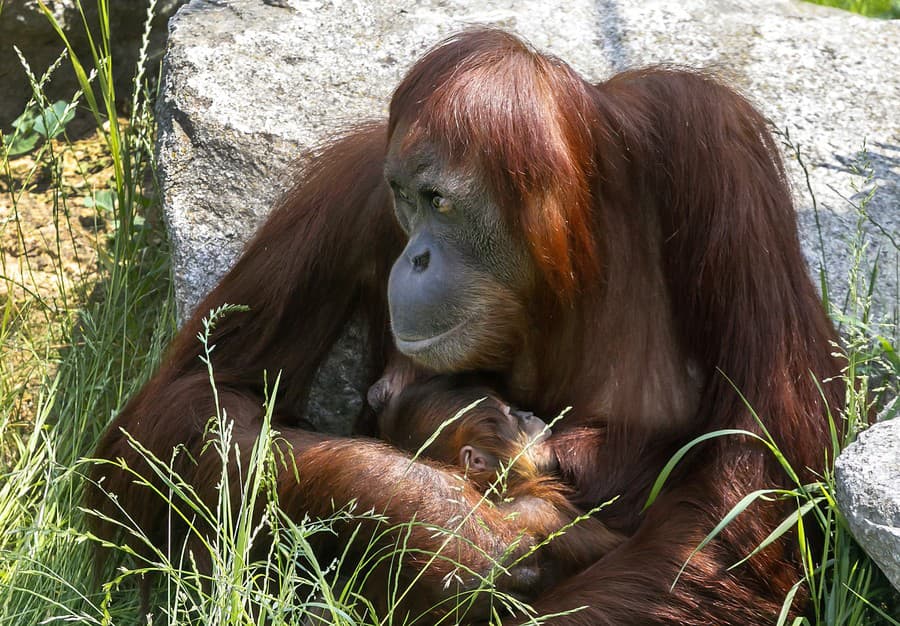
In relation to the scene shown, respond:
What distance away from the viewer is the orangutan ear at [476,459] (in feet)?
9.41

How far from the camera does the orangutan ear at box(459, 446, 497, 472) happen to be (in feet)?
9.41

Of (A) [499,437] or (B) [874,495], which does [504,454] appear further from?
(B) [874,495]

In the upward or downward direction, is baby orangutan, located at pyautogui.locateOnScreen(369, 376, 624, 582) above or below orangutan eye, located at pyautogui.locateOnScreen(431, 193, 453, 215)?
below

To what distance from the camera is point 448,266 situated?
2.74 metres

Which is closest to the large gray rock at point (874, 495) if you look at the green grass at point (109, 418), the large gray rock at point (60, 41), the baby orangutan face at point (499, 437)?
the green grass at point (109, 418)

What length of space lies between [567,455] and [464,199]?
0.69 m

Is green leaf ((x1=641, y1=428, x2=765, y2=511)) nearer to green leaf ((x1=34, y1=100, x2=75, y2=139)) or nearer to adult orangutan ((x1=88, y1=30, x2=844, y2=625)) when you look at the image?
adult orangutan ((x1=88, y1=30, x2=844, y2=625))

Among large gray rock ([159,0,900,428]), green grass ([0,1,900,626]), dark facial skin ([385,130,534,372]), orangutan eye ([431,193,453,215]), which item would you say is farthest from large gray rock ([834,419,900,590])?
large gray rock ([159,0,900,428])

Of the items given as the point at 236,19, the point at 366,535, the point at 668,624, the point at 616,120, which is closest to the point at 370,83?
the point at 236,19

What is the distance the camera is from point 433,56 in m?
2.79

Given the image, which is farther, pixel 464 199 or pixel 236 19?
pixel 236 19

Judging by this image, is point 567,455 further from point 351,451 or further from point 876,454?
point 876,454

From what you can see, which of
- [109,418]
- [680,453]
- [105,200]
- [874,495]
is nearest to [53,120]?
[105,200]

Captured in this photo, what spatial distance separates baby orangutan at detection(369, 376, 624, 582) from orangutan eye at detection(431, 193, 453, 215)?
A: 1.52ft
